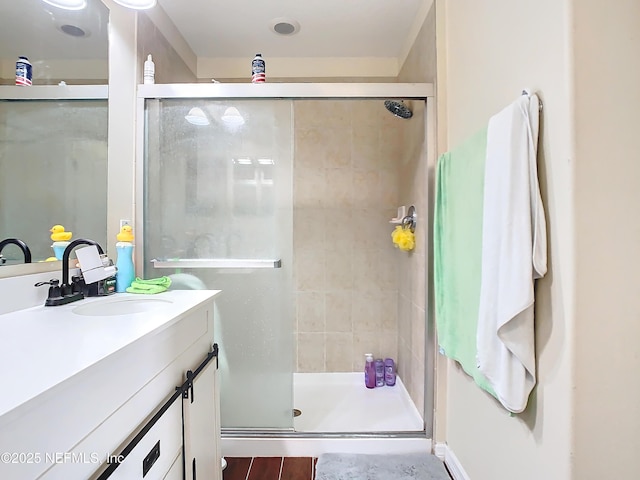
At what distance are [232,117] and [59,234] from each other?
966 millimetres

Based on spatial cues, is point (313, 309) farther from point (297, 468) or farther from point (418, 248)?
point (297, 468)

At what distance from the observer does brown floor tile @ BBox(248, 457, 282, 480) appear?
1.58 m

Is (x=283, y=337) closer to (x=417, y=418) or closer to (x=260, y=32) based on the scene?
(x=417, y=418)

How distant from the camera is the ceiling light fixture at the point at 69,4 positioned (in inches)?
53.2

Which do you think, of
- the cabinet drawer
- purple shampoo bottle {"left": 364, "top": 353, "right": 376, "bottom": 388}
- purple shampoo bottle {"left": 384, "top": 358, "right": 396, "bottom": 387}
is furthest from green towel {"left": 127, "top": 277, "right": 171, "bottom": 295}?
purple shampoo bottle {"left": 384, "top": 358, "right": 396, "bottom": 387}

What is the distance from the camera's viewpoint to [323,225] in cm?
265

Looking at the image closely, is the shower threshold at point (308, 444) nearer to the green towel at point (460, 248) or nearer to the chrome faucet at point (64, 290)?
the green towel at point (460, 248)

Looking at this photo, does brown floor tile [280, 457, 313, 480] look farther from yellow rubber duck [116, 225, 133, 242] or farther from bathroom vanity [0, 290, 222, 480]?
yellow rubber duck [116, 225, 133, 242]

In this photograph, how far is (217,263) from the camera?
5.75ft

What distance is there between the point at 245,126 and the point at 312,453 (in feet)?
5.78

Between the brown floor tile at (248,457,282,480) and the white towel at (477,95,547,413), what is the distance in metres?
1.15

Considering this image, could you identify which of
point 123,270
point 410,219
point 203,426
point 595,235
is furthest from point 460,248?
point 123,270

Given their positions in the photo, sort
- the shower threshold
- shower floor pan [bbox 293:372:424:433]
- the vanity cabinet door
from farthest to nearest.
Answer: shower floor pan [bbox 293:372:424:433] < the shower threshold < the vanity cabinet door

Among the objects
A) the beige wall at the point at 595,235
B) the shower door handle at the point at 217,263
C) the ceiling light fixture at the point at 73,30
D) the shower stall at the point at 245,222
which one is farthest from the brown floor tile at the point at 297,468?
the ceiling light fixture at the point at 73,30
